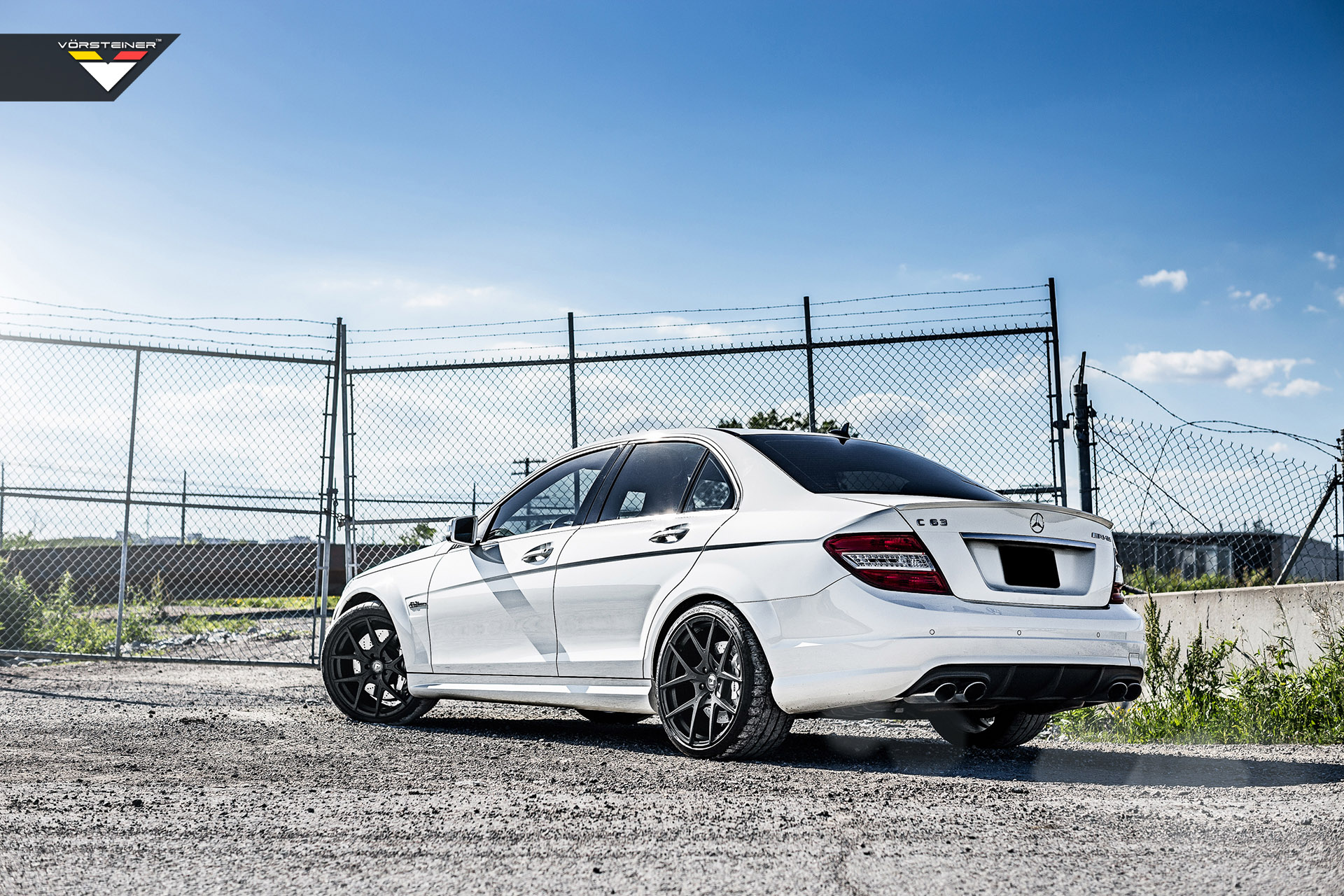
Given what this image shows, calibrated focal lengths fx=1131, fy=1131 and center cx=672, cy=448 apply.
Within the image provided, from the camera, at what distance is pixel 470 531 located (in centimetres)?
645

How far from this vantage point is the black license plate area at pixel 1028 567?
4680 mm

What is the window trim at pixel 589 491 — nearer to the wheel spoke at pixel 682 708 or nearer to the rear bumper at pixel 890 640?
the wheel spoke at pixel 682 708

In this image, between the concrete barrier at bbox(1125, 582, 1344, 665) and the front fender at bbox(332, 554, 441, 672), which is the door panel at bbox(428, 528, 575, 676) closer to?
the front fender at bbox(332, 554, 441, 672)

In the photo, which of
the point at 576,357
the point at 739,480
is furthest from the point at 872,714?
the point at 576,357

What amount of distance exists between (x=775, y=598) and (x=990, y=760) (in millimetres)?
1453

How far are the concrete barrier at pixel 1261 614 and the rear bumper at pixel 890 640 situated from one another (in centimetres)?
260

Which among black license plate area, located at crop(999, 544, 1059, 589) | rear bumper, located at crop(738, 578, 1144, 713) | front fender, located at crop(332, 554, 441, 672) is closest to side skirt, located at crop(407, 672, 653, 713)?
front fender, located at crop(332, 554, 441, 672)

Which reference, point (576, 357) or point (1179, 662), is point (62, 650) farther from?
point (1179, 662)

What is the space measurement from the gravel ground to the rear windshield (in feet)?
4.02

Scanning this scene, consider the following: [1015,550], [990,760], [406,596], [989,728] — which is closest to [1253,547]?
[989,728]

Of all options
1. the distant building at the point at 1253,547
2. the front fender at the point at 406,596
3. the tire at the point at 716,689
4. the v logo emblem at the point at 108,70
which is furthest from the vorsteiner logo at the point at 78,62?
the distant building at the point at 1253,547

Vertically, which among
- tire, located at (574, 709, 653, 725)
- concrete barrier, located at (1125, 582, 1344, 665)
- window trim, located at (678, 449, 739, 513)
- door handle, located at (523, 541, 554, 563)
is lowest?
tire, located at (574, 709, 653, 725)

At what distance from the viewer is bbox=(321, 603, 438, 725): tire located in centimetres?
679

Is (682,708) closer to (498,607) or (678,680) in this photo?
(678,680)
